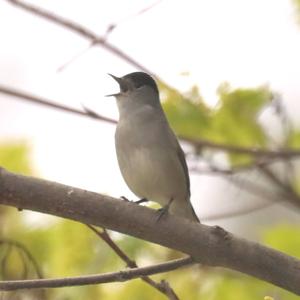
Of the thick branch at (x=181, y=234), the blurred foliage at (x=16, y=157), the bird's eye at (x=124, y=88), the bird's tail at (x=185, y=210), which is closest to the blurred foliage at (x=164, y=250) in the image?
the blurred foliage at (x=16, y=157)

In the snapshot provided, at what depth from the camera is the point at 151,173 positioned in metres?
2.24

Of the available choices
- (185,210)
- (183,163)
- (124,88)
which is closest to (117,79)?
(124,88)

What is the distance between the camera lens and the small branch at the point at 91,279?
4.83ft

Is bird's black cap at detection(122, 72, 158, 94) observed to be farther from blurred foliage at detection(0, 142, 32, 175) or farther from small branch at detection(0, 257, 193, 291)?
small branch at detection(0, 257, 193, 291)

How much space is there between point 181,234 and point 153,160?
71 centimetres

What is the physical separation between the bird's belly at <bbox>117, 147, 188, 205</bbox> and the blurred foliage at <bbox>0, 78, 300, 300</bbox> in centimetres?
10

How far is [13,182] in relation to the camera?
1403 mm

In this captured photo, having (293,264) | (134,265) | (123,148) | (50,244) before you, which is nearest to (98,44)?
(123,148)

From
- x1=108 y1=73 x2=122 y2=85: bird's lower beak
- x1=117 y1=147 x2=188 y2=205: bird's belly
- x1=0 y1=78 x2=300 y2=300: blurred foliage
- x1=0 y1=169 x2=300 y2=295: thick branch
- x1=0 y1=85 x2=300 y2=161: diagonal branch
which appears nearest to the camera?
x1=0 y1=169 x2=300 y2=295: thick branch

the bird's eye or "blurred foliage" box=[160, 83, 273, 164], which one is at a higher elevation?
the bird's eye

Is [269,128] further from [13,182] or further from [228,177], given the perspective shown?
[13,182]

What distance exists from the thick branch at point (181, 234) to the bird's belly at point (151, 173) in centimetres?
65

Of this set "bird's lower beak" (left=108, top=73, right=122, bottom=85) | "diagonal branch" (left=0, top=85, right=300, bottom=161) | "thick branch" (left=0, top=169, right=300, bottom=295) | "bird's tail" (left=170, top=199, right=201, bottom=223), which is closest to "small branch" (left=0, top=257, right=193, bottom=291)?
"thick branch" (left=0, top=169, right=300, bottom=295)

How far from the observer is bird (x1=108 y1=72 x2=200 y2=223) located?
7.34ft
